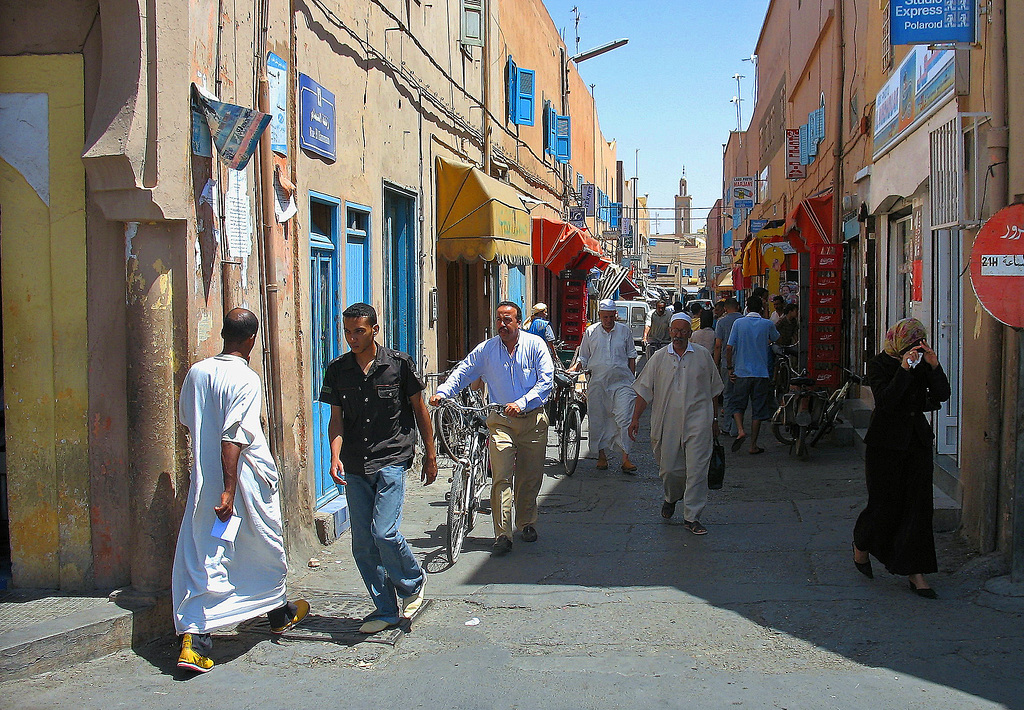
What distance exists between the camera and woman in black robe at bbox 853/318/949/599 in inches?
225

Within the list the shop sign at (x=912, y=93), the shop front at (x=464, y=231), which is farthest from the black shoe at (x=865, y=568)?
the shop front at (x=464, y=231)

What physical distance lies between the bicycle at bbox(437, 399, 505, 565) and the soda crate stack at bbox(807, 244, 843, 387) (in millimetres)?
6705

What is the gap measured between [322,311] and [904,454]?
463 centimetres

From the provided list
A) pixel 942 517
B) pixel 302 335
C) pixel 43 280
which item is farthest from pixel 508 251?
pixel 43 280

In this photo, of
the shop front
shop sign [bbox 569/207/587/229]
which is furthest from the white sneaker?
shop sign [bbox 569/207/587/229]

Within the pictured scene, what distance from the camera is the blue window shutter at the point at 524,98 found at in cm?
1712

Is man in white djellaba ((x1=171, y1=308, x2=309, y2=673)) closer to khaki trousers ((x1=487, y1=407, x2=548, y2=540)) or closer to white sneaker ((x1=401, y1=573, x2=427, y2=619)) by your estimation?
white sneaker ((x1=401, y1=573, x2=427, y2=619))

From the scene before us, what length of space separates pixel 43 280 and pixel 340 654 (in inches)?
103

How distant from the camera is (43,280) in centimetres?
526

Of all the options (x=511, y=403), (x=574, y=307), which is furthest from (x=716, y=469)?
(x=574, y=307)

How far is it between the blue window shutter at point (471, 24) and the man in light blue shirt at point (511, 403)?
726 cm

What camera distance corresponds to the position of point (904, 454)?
19.1ft

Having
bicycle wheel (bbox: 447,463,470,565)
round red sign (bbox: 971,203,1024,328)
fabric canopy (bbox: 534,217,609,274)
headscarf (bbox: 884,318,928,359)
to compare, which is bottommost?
bicycle wheel (bbox: 447,463,470,565)

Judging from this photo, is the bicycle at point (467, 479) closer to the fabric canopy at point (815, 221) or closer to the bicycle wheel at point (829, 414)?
the bicycle wheel at point (829, 414)
